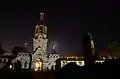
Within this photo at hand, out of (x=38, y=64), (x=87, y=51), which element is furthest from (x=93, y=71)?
(x=38, y=64)

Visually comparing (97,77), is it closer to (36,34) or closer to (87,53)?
(87,53)

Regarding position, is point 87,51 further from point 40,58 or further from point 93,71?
point 40,58

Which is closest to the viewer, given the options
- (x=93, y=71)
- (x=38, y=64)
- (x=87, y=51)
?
(x=93, y=71)

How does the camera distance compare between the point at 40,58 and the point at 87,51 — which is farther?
the point at 40,58

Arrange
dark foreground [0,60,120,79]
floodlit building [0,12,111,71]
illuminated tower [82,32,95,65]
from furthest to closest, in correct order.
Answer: floodlit building [0,12,111,71], illuminated tower [82,32,95,65], dark foreground [0,60,120,79]

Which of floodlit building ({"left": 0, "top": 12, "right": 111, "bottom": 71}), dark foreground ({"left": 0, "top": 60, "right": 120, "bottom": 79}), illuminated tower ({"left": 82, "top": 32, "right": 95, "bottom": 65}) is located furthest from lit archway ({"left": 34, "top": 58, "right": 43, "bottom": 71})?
dark foreground ({"left": 0, "top": 60, "right": 120, "bottom": 79})

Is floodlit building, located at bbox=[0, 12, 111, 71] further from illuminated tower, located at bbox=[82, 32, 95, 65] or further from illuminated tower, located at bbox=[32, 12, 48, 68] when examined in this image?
illuminated tower, located at bbox=[82, 32, 95, 65]

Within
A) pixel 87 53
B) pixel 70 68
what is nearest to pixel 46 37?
pixel 87 53

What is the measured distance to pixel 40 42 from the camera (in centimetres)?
7656

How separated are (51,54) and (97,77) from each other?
5711 cm

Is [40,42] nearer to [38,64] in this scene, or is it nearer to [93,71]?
[38,64]

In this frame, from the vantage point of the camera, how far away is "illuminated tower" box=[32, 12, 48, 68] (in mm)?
72375

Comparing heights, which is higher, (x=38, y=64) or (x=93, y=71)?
(x=38, y=64)

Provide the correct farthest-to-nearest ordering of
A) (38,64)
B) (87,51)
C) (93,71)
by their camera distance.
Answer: (38,64)
(87,51)
(93,71)
